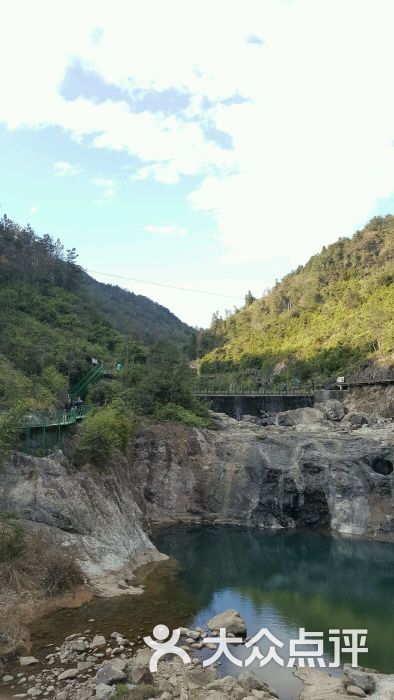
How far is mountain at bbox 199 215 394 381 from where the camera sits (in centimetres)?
6600

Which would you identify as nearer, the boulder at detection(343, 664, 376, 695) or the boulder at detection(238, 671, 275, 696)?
the boulder at detection(238, 671, 275, 696)

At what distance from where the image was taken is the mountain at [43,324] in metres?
33.3

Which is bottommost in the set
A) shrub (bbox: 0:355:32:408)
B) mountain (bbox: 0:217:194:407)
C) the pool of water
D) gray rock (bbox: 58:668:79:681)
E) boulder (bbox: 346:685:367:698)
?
the pool of water

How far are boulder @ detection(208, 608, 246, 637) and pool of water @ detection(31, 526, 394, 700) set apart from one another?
60 cm

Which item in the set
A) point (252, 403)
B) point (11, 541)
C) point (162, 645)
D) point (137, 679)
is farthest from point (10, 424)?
point (252, 403)

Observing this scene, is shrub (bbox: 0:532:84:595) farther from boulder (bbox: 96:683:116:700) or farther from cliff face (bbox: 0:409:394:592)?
cliff face (bbox: 0:409:394:592)

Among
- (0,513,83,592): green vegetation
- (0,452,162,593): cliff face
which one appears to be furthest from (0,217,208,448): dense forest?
(0,513,83,592): green vegetation

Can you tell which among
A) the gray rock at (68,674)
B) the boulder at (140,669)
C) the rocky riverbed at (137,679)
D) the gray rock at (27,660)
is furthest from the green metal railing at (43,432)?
the boulder at (140,669)

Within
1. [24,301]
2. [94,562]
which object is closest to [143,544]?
[94,562]

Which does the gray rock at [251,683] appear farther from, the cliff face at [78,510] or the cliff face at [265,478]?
the cliff face at [265,478]

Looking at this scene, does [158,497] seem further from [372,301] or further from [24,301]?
[372,301]

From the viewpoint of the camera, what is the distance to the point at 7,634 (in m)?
14.9

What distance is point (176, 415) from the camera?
128ft

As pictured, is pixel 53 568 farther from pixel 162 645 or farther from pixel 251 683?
pixel 251 683
